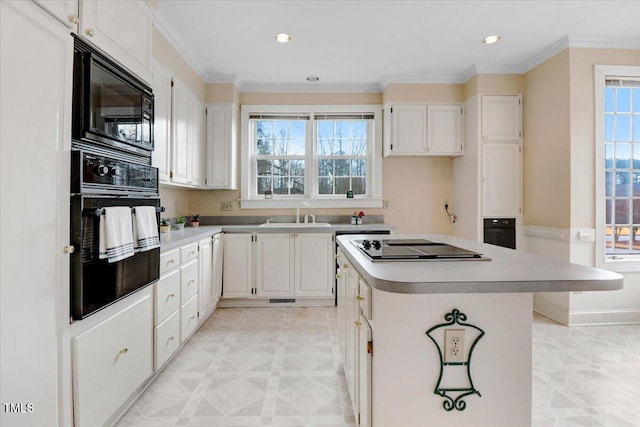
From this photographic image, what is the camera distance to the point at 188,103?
321 cm

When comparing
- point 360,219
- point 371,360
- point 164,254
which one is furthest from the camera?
point 360,219

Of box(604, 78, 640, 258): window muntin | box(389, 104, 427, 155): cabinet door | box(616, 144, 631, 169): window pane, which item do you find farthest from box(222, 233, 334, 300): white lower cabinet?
box(616, 144, 631, 169): window pane

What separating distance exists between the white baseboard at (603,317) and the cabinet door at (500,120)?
6.19 ft

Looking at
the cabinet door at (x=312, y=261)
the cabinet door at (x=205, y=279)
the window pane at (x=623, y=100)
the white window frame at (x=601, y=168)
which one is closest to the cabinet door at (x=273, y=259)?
the cabinet door at (x=312, y=261)

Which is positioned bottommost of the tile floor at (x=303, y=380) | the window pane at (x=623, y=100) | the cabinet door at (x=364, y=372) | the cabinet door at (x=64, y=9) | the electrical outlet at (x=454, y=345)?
the tile floor at (x=303, y=380)

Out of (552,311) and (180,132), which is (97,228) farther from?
(552,311)

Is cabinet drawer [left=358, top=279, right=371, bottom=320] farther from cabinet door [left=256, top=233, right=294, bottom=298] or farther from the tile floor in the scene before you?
cabinet door [left=256, top=233, right=294, bottom=298]

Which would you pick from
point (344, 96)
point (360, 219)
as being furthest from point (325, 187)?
point (344, 96)

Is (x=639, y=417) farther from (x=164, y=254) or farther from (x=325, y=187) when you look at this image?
(x=325, y=187)

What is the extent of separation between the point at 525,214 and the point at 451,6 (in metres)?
2.33

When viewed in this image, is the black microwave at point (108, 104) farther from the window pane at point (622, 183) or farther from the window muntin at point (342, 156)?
the window pane at point (622, 183)

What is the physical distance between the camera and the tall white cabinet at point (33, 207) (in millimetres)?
1040

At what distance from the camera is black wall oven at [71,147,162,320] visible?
4.33 feet

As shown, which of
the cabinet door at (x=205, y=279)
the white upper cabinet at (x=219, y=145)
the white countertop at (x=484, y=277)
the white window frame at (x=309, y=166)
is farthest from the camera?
the white window frame at (x=309, y=166)
